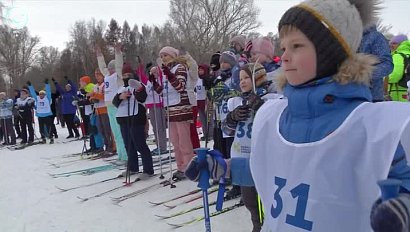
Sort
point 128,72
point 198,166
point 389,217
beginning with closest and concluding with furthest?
point 389,217, point 198,166, point 128,72

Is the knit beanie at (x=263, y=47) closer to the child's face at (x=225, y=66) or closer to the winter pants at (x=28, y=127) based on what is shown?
the child's face at (x=225, y=66)

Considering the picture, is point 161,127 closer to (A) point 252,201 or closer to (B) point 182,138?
(B) point 182,138

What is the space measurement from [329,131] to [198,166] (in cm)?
68

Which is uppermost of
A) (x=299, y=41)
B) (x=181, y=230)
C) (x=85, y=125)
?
(x=299, y=41)

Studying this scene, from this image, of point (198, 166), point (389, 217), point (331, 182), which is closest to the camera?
point (389, 217)

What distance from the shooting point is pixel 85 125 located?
10.9m

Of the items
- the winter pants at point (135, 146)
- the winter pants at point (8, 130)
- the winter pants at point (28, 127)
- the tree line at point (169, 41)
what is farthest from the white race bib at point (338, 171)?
the tree line at point (169, 41)

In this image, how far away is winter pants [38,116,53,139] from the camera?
43.5 ft

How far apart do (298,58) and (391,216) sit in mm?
726

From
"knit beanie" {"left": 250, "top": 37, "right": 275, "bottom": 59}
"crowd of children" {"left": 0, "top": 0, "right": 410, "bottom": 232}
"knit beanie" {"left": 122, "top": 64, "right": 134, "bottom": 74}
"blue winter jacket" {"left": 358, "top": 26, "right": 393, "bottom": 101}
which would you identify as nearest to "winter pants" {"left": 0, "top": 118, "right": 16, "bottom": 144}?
"knit beanie" {"left": 122, "top": 64, "right": 134, "bottom": 74}

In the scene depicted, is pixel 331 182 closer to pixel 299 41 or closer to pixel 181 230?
pixel 299 41

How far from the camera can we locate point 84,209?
17.9 ft

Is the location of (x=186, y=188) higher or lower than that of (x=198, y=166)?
lower

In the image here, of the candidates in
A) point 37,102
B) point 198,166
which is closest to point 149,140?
point 37,102
